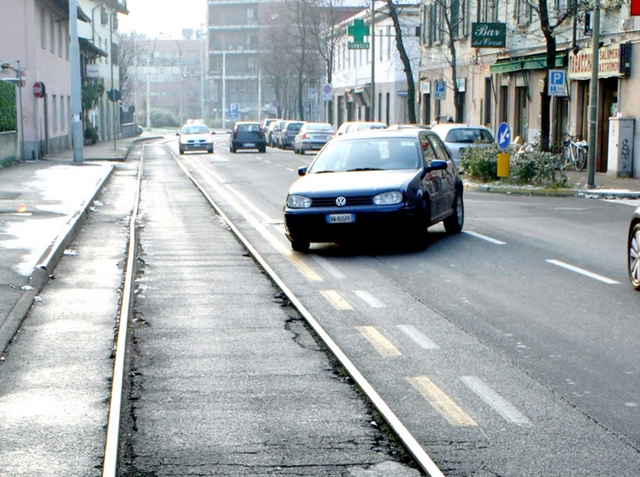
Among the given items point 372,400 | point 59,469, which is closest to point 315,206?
point 372,400

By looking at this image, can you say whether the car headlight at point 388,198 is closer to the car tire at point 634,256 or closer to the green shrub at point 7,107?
the car tire at point 634,256

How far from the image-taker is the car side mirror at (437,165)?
14430mm

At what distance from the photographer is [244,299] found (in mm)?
10344

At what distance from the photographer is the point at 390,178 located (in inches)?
548

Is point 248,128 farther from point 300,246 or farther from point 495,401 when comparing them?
point 495,401

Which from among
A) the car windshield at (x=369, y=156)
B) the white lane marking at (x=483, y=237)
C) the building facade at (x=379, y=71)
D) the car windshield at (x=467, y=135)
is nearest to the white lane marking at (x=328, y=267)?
the car windshield at (x=369, y=156)

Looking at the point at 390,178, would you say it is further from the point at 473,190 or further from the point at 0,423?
the point at 473,190

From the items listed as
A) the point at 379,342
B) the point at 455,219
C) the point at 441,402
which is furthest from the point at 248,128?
the point at 441,402

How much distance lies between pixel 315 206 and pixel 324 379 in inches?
261

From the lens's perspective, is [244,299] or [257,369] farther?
[244,299]

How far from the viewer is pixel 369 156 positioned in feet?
49.0

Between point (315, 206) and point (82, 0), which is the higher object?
point (82, 0)

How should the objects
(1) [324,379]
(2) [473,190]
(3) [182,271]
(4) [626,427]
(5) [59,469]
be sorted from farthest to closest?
(2) [473,190]
(3) [182,271]
(1) [324,379]
(4) [626,427]
(5) [59,469]

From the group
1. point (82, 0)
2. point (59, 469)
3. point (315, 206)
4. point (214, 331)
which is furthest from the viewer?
point (82, 0)
